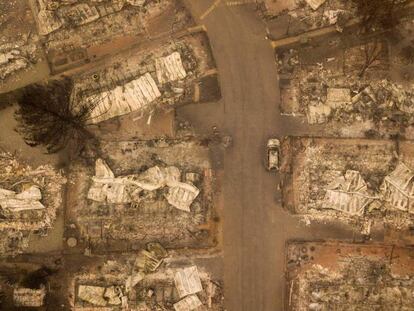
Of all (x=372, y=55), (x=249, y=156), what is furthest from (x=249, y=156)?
(x=372, y=55)

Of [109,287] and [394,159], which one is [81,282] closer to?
[109,287]

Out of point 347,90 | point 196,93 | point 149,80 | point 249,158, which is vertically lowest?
point 249,158

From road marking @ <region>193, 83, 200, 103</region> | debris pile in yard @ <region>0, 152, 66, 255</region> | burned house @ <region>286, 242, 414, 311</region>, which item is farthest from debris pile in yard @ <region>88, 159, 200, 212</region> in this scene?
burned house @ <region>286, 242, 414, 311</region>

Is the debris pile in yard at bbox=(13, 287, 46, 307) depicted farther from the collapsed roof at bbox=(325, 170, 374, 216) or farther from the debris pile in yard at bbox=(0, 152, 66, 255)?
the collapsed roof at bbox=(325, 170, 374, 216)

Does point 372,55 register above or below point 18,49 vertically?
below

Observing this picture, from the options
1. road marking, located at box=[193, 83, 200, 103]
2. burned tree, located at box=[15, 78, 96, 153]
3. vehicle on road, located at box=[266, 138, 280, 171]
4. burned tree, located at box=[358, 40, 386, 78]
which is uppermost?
burned tree, located at box=[358, 40, 386, 78]

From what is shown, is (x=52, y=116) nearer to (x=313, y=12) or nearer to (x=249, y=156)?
(x=249, y=156)
